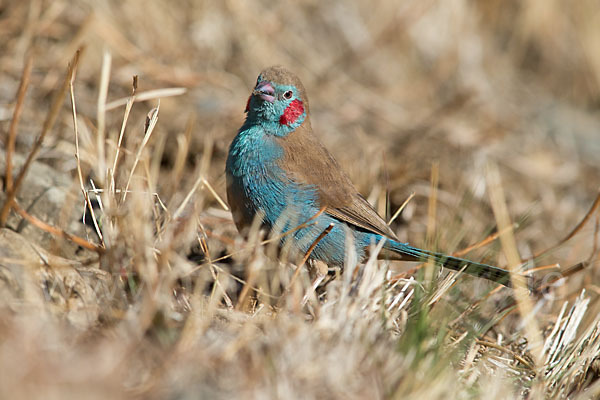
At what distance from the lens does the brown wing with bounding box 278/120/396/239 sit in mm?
3533

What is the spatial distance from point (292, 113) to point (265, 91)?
203 millimetres

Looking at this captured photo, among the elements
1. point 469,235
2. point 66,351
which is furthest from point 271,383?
point 469,235

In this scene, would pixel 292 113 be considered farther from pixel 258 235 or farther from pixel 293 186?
pixel 258 235

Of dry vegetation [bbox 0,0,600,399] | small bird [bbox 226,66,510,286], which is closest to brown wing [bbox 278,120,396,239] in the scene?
small bird [bbox 226,66,510,286]

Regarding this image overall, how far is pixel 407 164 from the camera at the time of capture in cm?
487

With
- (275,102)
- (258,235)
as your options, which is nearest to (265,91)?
(275,102)

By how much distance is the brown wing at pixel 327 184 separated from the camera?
3533 millimetres

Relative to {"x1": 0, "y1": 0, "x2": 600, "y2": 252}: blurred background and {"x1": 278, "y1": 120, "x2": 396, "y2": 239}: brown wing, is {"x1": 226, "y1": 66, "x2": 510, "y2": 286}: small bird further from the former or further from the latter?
{"x1": 0, "y1": 0, "x2": 600, "y2": 252}: blurred background

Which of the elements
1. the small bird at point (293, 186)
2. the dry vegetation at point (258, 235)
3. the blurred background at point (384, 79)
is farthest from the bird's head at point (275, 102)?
the blurred background at point (384, 79)

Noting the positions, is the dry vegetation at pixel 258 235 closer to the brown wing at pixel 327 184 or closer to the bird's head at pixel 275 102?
the brown wing at pixel 327 184

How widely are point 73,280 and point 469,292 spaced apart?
72.3 inches

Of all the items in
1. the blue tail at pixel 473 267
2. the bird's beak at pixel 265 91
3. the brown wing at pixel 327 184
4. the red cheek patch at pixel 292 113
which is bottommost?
the blue tail at pixel 473 267

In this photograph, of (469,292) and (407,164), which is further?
(407,164)

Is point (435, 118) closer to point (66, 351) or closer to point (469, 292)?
point (469, 292)
